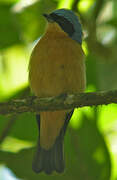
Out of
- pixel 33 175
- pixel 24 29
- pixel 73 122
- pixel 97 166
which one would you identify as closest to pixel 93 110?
pixel 73 122

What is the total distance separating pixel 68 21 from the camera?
576 centimetres

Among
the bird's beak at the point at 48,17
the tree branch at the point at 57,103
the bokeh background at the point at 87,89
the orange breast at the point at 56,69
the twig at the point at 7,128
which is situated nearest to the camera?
the tree branch at the point at 57,103

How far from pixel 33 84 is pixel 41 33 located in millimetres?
1034

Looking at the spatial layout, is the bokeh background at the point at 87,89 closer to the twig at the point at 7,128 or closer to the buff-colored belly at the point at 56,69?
the twig at the point at 7,128

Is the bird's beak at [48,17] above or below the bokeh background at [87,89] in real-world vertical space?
above

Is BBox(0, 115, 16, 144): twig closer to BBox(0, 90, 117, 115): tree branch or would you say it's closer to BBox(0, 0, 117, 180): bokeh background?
BBox(0, 0, 117, 180): bokeh background

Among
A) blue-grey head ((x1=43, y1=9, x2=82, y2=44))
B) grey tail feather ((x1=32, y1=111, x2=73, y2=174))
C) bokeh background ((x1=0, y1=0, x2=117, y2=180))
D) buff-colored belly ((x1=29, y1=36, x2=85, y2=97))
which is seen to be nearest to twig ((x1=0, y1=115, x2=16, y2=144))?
bokeh background ((x1=0, y1=0, x2=117, y2=180))

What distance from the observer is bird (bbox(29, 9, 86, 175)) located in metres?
5.04

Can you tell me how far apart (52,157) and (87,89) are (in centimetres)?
111

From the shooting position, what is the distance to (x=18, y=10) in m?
5.38

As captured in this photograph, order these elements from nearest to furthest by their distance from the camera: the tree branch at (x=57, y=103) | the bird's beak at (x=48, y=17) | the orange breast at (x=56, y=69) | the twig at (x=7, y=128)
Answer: the tree branch at (x=57, y=103) < the twig at (x=7, y=128) < the orange breast at (x=56, y=69) < the bird's beak at (x=48, y=17)

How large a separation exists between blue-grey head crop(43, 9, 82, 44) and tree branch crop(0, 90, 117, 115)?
1.49m

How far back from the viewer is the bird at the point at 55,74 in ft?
16.5

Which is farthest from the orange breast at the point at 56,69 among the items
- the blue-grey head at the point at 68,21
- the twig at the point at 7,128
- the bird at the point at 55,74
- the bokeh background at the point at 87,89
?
the twig at the point at 7,128
